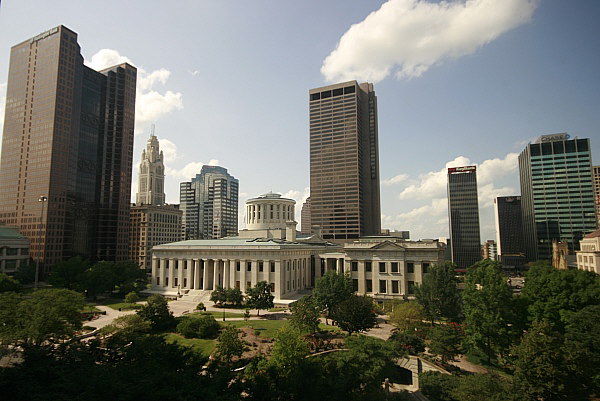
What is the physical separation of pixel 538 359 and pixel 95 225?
151529 millimetres

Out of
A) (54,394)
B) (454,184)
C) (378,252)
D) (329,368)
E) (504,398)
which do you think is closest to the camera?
(54,394)

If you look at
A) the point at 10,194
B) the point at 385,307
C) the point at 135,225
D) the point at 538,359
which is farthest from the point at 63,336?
the point at 135,225

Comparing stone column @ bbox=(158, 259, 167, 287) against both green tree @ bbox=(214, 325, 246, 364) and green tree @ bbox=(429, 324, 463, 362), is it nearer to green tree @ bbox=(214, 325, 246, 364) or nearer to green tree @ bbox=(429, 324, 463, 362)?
green tree @ bbox=(214, 325, 246, 364)

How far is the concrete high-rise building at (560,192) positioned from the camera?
158m

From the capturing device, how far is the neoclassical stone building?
7750 centimetres

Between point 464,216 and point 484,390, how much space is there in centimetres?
17632

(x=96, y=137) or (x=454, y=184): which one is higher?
(x=96, y=137)

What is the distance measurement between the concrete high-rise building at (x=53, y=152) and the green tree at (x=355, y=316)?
108742 millimetres

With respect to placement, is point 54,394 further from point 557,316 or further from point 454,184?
point 454,184

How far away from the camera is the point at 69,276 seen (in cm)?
8119

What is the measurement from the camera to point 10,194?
119625mm

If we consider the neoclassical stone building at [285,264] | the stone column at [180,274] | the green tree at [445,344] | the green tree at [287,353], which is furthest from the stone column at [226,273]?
the green tree at [287,353]

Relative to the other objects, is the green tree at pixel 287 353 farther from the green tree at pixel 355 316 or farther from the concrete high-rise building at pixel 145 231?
the concrete high-rise building at pixel 145 231

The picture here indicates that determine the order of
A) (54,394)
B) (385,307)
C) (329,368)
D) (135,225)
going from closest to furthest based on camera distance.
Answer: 1. (54,394)
2. (329,368)
3. (385,307)
4. (135,225)
